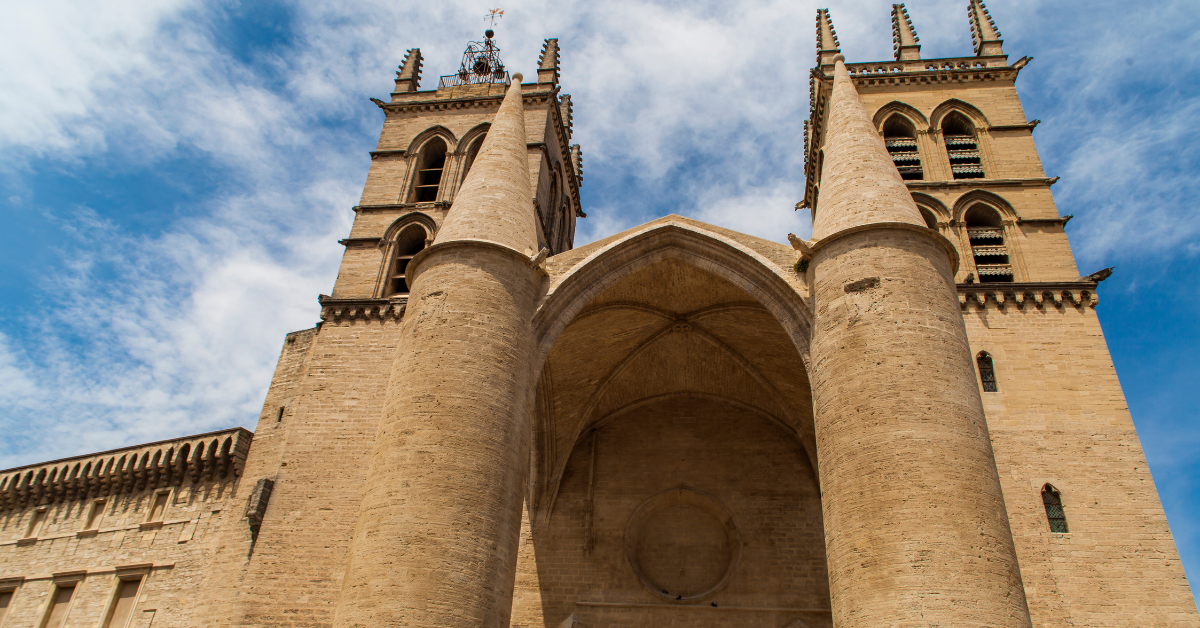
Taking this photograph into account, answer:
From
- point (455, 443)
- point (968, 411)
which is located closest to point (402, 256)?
point (455, 443)

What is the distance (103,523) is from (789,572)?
38.1ft

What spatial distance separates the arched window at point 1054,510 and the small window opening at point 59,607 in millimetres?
14438

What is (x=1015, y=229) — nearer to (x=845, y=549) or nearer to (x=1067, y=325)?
(x=1067, y=325)

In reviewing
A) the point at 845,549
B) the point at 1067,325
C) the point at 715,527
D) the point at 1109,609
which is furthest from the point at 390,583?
the point at 1067,325

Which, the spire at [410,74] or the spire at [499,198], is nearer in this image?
the spire at [499,198]

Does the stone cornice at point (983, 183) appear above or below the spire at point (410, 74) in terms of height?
below

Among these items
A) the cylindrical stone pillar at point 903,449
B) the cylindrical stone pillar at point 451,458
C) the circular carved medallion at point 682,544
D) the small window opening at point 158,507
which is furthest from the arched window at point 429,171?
the cylindrical stone pillar at point 903,449

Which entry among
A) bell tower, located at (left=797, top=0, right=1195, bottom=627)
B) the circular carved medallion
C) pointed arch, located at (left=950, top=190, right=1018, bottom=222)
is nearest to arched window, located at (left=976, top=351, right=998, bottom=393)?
bell tower, located at (left=797, top=0, right=1195, bottom=627)

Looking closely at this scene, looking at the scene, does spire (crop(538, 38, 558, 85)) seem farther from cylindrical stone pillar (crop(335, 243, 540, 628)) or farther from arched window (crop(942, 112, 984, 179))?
cylindrical stone pillar (crop(335, 243, 540, 628))

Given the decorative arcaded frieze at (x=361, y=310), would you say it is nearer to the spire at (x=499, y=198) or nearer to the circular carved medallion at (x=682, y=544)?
the spire at (x=499, y=198)

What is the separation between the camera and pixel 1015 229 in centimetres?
1227

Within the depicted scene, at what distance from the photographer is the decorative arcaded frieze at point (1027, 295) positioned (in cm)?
1076

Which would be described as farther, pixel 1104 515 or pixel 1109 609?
pixel 1104 515

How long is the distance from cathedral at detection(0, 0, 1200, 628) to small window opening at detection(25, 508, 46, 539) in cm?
4
